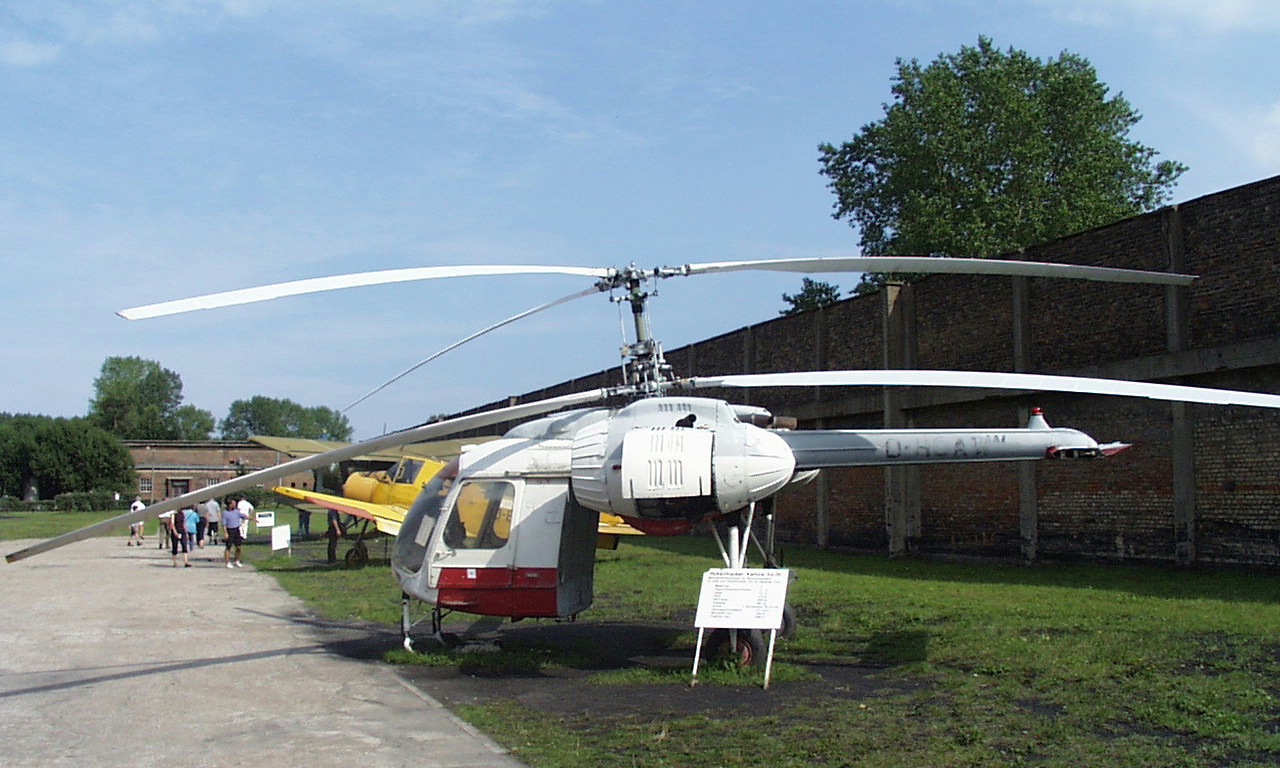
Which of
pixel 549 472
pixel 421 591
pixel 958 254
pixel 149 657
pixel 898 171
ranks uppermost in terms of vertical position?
pixel 898 171

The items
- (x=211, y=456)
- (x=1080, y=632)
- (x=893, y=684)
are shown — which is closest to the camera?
(x=893, y=684)

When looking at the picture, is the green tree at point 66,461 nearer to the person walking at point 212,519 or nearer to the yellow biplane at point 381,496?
the person walking at point 212,519

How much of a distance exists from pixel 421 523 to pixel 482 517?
0.95 metres

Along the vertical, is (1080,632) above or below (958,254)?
below

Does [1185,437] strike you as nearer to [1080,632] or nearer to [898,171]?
[1080,632]

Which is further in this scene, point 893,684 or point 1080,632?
point 1080,632

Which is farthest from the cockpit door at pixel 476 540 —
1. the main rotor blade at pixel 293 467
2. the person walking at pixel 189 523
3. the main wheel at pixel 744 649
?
the person walking at pixel 189 523

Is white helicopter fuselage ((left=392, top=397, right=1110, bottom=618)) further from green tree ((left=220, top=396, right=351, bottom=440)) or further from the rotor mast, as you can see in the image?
green tree ((left=220, top=396, right=351, bottom=440))

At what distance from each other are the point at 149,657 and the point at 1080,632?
32.1 ft

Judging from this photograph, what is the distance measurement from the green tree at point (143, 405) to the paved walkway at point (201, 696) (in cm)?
11111

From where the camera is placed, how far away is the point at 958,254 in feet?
124

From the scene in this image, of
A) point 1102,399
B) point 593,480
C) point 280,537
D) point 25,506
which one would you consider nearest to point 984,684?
point 593,480

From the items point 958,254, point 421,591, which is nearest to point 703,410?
point 421,591

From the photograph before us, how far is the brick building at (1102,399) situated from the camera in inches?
592
